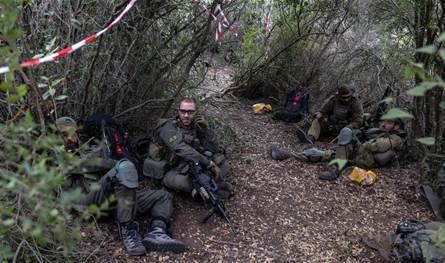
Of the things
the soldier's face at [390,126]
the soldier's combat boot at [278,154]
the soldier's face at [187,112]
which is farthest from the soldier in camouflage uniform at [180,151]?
the soldier's face at [390,126]

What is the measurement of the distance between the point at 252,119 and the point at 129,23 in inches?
113

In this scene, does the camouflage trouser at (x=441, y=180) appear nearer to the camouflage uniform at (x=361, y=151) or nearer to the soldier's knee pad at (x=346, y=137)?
the camouflage uniform at (x=361, y=151)

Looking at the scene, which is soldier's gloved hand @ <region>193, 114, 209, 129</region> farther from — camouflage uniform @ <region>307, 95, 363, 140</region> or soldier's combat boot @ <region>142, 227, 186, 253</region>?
camouflage uniform @ <region>307, 95, 363, 140</region>

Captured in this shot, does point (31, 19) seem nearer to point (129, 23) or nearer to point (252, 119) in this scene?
point (129, 23)

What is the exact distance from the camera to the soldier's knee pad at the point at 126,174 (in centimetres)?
301

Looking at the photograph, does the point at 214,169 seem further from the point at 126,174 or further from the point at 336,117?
the point at 336,117

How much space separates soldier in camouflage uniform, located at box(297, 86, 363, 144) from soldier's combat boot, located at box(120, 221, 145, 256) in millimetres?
3012

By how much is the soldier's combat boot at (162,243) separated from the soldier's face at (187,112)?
3.83 ft

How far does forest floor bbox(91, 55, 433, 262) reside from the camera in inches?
125

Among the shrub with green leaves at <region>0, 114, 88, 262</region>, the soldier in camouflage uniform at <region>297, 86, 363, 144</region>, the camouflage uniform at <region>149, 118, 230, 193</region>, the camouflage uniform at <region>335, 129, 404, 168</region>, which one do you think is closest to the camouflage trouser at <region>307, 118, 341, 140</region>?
the soldier in camouflage uniform at <region>297, 86, 363, 144</region>

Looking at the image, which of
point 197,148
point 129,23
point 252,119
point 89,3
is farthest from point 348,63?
point 89,3

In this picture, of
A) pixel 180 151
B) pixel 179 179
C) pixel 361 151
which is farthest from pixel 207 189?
pixel 361 151

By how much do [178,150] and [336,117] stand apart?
8.87ft

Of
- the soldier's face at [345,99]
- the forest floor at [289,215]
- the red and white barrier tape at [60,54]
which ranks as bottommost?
the forest floor at [289,215]
